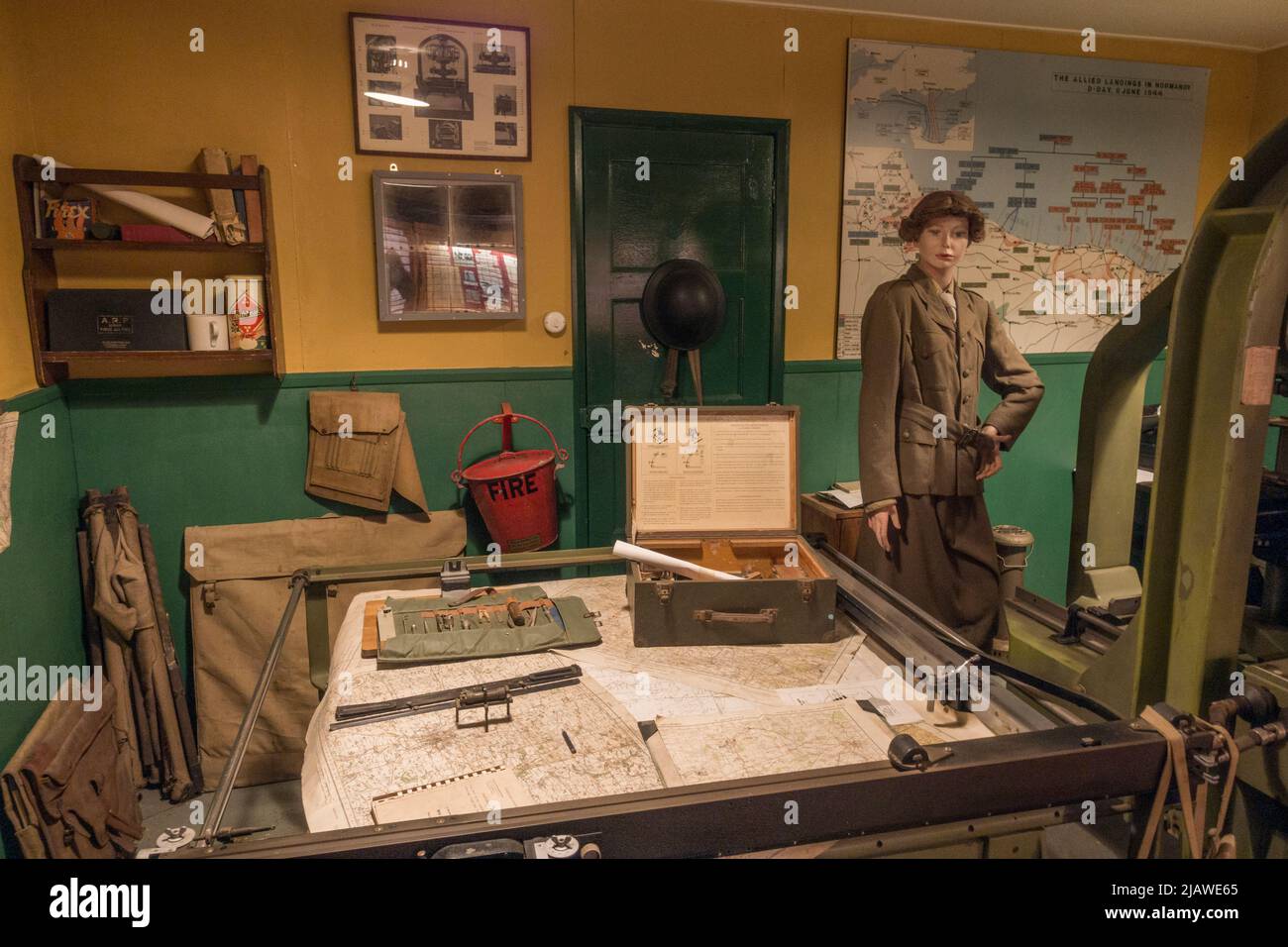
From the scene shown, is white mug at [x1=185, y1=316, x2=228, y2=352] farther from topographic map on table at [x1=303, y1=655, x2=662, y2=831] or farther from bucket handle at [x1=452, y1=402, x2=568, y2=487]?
topographic map on table at [x1=303, y1=655, x2=662, y2=831]

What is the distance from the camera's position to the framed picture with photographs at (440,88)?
3430mm

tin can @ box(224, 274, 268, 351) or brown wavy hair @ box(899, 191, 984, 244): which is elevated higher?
brown wavy hair @ box(899, 191, 984, 244)

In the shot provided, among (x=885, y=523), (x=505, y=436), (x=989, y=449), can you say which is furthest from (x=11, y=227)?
(x=989, y=449)

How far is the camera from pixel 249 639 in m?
3.48

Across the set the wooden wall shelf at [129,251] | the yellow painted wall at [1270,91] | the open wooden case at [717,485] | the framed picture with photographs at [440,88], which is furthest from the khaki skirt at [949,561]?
the yellow painted wall at [1270,91]

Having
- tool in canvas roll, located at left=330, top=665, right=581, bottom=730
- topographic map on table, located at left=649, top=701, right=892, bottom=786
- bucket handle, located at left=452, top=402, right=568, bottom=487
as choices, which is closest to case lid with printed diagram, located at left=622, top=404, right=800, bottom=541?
tool in canvas roll, located at left=330, top=665, right=581, bottom=730

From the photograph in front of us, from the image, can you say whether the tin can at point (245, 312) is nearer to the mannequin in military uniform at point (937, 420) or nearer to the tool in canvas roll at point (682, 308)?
the tool in canvas roll at point (682, 308)

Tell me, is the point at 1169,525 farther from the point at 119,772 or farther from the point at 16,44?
the point at 16,44

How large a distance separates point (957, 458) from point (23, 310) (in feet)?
10.6

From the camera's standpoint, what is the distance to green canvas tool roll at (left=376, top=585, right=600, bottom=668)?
1956mm

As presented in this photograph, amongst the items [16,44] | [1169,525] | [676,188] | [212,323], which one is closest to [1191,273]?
[1169,525]

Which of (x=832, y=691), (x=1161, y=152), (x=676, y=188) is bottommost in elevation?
(x=832, y=691)

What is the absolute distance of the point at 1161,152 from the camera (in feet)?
14.6

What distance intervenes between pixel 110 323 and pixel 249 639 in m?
1.27
